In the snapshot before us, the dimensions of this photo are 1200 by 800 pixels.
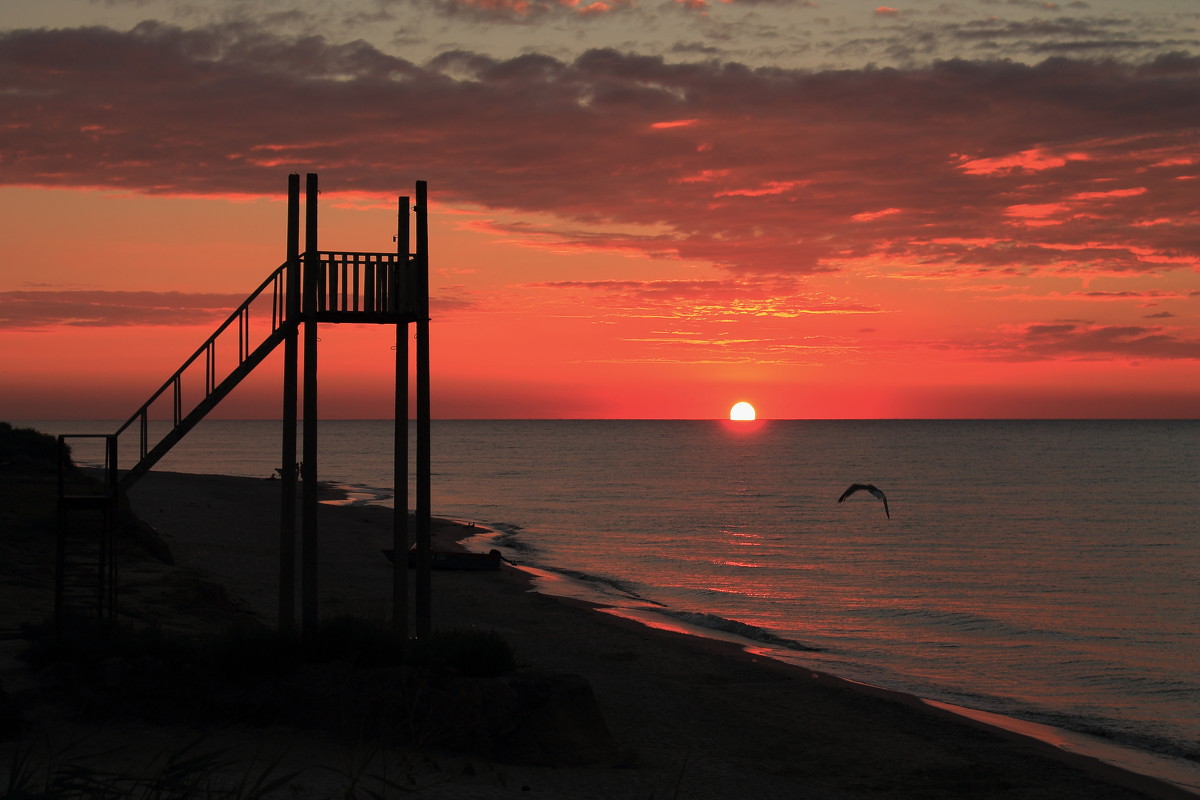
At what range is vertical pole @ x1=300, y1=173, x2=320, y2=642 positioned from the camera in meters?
16.4

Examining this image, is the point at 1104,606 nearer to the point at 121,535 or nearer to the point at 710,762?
the point at 710,762

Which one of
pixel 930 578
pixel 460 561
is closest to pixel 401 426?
pixel 460 561

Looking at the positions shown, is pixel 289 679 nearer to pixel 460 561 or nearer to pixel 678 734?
pixel 678 734

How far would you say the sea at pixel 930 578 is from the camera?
22797mm

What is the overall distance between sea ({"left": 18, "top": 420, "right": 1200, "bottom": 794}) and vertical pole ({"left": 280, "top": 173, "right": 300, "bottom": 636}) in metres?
12.4

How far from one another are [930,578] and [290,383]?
1199 inches

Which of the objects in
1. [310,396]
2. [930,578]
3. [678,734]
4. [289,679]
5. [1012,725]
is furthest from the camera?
[930,578]

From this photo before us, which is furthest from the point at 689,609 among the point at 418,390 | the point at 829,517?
the point at 829,517

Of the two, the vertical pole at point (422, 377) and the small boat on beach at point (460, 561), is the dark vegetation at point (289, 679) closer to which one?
the vertical pole at point (422, 377)

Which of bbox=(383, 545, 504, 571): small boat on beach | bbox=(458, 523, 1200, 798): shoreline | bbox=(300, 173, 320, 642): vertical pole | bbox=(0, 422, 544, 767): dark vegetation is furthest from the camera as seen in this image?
bbox=(383, 545, 504, 571): small boat on beach

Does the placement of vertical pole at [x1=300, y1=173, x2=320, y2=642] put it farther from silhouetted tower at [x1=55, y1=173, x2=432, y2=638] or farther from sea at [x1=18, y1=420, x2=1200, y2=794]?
sea at [x1=18, y1=420, x2=1200, y2=794]

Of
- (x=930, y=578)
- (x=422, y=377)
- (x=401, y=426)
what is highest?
(x=422, y=377)

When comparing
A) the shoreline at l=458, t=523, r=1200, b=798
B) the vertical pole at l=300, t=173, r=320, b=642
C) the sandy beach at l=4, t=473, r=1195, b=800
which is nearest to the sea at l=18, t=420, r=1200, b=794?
the shoreline at l=458, t=523, r=1200, b=798

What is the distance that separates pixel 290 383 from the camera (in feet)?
55.3
